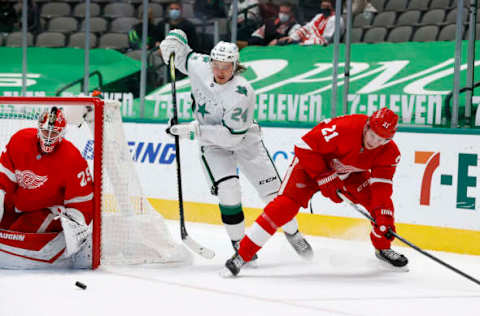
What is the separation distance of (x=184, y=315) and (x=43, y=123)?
51.4 inches

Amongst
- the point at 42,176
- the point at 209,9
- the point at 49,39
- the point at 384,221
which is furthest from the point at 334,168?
the point at 49,39

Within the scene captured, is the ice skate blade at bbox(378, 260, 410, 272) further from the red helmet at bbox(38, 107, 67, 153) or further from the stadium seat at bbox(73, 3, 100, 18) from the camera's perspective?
the stadium seat at bbox(73, 3, 100, 18)

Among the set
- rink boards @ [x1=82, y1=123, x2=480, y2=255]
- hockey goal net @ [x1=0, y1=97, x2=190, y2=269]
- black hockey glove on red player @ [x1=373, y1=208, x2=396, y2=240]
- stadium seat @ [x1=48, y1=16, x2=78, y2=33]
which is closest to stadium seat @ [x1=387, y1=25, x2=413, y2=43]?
rink boards @ [x1=82, y1=123, x2=480, y2=255]

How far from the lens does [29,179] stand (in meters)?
3.64

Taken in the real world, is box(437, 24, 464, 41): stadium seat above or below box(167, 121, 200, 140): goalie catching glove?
above

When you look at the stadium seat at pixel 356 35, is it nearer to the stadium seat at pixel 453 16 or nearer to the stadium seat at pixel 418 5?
the stadium seat at pixel 418 5

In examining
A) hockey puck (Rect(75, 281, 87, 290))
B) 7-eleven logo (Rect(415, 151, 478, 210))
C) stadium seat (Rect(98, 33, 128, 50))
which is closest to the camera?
hockey puck (Rect(75, 281, 87, 290))

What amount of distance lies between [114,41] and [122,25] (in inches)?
7.6

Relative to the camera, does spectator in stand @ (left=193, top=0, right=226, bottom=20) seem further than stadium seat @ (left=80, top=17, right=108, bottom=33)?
No

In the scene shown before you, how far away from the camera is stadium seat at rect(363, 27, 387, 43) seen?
17.6 ft

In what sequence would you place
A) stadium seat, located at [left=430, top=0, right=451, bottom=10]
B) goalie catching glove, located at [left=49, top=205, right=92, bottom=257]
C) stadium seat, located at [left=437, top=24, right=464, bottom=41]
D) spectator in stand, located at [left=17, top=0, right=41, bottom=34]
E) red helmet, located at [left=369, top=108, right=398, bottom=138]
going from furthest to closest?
1. spectator in stand, located at [left=17, top=0, right=41, bottom=34]
2. stadium seat, located at [left=430, top=0, right=451, bottom=10]
3. stadium seat, located at [left=437, top=24, right=464, bottom=41]
4. goalie catching glove, located at [left=49, top=205, right=92, bottom=257]
5. red helmet, located at [left=369, top=108, right=398, bottom=138]

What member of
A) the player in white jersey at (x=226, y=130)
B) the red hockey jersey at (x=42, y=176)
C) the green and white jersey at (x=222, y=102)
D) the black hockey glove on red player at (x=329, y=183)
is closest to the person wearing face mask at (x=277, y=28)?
the player in white jersey at (x=226, y=130)

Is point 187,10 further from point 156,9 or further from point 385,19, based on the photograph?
point 385,19

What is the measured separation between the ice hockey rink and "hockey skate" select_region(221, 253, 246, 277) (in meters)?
0.05
